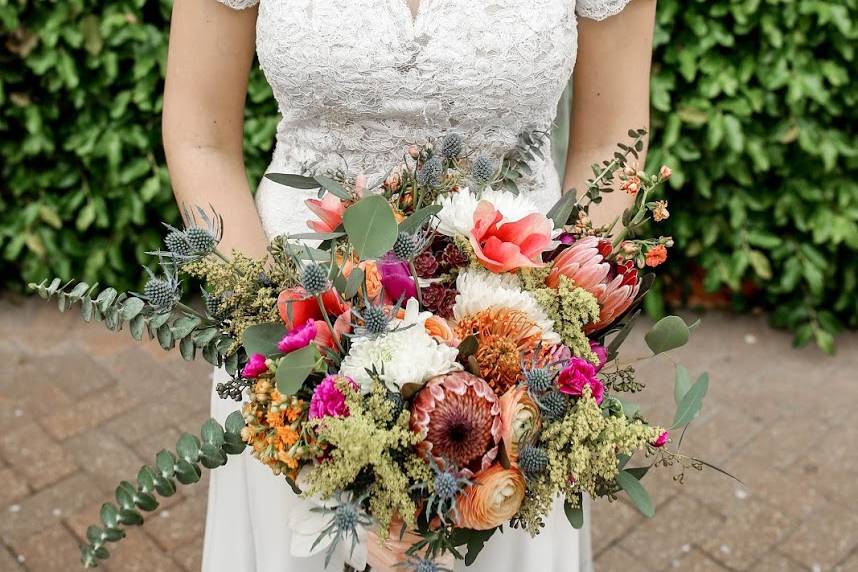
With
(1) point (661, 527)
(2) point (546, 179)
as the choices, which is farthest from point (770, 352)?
(2) point (546, 179)

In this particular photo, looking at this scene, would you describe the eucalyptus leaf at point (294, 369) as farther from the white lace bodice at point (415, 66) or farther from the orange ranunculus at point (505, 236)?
the white lace bodice at point (415, 66)

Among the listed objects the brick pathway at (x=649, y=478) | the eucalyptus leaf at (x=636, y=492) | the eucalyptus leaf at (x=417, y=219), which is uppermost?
the eucalyptus leaf at (x=417, y=219)

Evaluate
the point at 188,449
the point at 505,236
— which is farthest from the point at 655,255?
the point at 188,449

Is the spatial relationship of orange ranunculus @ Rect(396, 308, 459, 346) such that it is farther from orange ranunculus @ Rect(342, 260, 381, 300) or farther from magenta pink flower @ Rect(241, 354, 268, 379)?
→ magenta pink flower @ Rect(241, 354, 268, 379)

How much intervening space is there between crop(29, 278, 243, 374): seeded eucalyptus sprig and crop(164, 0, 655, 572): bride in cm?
48

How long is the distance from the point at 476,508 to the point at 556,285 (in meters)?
0.30

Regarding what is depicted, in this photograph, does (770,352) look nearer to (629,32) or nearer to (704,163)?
(704,163)

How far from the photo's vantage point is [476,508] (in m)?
1.03

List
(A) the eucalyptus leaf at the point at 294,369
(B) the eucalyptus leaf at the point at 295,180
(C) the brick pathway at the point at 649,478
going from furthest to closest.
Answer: (C) the brick pathway at the point at 649,478 → (B) the eucalyptus leaf at the point at 295,180 → (A) the eucalyptus leaf at the point at 294,369

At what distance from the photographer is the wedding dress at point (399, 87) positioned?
1525 mm

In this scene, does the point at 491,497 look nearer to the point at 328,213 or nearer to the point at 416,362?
the point at 416,362

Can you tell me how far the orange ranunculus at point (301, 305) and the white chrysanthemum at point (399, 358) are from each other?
0.06 m

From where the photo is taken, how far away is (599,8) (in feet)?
5.39

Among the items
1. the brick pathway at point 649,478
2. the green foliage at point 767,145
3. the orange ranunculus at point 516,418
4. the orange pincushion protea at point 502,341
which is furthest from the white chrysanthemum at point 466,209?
the green foliage at point 767,145
